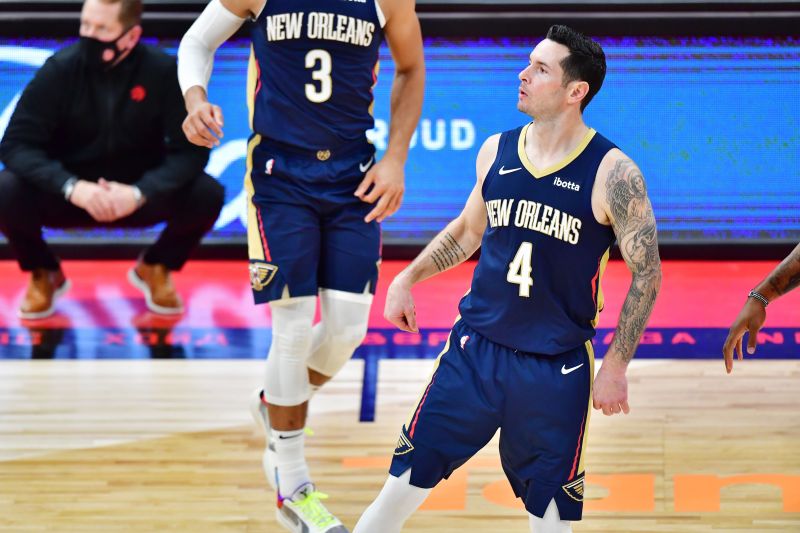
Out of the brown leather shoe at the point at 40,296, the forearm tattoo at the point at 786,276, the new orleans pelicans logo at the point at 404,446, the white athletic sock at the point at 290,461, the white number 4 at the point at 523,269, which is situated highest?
the white number 4 at the point at 523,269

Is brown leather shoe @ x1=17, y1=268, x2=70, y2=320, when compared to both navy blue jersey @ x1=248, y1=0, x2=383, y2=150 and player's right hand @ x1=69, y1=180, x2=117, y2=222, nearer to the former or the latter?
player's right hand @ x1=69, y1=180, x2=117, y2=222

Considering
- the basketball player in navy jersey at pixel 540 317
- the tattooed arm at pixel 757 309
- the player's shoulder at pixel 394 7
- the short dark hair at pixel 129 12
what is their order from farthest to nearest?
the short dark hair at pixel 129 12 < the player's shoulder at pixel 394 7 < the tattooed arm at pixel 757 309 < the basketball player in navy jersey at pixel 540 317

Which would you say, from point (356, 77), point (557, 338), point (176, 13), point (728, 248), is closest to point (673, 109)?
point (728, 248)

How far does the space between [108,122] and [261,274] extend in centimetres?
286

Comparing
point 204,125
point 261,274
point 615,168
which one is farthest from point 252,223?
point 615,168

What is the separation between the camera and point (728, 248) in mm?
7586

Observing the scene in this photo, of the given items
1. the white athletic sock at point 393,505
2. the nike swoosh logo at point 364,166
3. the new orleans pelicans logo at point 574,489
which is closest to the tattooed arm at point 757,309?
the new orleans pelicans logo at point 574,489

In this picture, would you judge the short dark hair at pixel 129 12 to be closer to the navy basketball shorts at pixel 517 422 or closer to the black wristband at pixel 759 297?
the navy basketball shorts at pixel 517 422

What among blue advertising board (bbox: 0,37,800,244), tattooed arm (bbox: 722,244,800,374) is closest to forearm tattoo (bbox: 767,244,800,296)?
tattooed arm (bbox: 722,244,800,374)

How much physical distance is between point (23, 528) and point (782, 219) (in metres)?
4.94

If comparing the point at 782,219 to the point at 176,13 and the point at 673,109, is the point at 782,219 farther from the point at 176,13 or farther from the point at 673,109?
the point at 176,13

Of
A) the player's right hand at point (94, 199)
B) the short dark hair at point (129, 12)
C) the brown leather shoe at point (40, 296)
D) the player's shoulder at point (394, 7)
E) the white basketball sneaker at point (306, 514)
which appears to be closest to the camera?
the white basketball sneaker at point (306, 514)

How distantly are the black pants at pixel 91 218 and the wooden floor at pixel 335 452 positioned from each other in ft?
3.10

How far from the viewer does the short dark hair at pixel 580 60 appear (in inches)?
134
